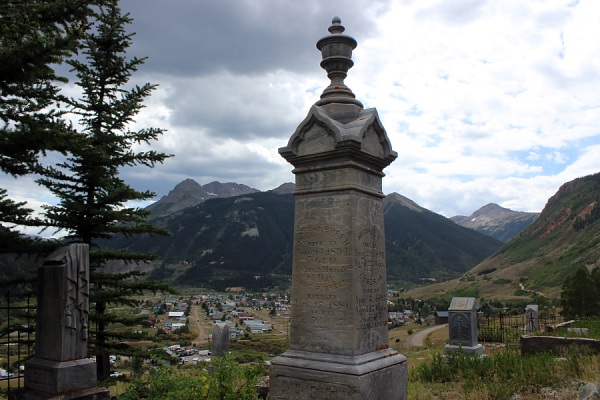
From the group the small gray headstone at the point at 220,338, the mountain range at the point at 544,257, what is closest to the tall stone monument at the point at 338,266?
the small gray headstone at the point at 220,338

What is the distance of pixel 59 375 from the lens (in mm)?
6848

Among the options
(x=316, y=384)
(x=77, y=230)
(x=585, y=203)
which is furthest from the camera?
(x=585, y=203)

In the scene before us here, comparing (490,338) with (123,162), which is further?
(490,338)

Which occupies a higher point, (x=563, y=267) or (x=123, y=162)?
(x=123, y=162)

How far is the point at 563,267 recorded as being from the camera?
86.4 m

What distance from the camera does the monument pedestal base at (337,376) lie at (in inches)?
194

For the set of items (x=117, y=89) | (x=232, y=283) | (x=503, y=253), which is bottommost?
(x=232, y=283)

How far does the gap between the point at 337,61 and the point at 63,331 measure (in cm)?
598

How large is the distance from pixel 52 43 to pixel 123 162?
6.82 m

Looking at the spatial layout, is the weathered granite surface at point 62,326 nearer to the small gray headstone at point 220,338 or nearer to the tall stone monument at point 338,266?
the tall stone monument at point 338,266

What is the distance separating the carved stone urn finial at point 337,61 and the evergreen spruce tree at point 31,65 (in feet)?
13.5

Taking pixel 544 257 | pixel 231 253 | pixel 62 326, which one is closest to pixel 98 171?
pixel 62 326

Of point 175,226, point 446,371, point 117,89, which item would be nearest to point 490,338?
point 446,371

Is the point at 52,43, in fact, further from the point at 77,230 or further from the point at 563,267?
the point at 563,267
